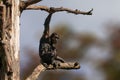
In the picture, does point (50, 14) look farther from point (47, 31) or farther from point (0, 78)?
point (0, 78)

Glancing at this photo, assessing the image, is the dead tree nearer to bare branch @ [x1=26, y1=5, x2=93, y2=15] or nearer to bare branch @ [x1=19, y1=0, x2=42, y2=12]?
bare branch @ [x1=19, y1=0, x2=42, y2=12]

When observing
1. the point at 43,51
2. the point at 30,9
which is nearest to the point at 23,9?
the point at 30,9

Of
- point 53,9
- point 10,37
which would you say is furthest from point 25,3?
point 10,37

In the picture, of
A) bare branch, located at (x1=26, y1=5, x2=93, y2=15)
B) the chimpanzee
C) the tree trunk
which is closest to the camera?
the tree trunk

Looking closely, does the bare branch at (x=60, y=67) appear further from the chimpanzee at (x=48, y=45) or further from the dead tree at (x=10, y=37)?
the chimpanzee at (x=48, y=45)

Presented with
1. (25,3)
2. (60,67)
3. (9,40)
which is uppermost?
(25,3)

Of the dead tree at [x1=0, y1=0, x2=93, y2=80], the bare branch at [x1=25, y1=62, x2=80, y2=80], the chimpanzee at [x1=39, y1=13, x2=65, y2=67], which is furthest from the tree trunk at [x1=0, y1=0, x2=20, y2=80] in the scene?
the chimpanzee at [x1=39, y1=13, x2=65, y2=67]

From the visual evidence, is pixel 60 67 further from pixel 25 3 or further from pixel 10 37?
pixel 25 3

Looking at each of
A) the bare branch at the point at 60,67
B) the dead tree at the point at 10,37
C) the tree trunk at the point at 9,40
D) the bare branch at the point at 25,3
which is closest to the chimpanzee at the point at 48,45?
the bare branch at the point at 60,67

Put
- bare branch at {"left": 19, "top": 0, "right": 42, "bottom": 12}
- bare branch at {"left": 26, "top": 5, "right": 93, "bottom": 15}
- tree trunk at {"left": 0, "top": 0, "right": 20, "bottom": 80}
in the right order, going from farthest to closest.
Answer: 1. bare branch at {"left": 26, "top": 5, "right": 93, "bottom": 15}
2. bare branch at {"left": 19, "top": 0, "right": 42, "bottom": 12}
3. tree trunk at {"left": 0, "top": 0, "right": 20, "bottom": 80}
